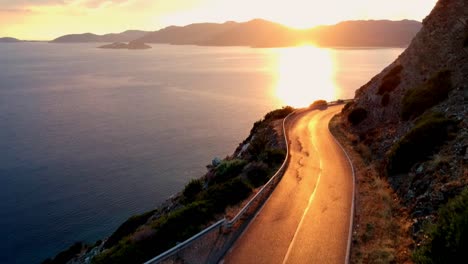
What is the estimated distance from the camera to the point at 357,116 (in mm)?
41562

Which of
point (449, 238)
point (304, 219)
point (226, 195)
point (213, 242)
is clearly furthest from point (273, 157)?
point (449, 238)

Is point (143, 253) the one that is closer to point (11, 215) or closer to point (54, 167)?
point (11, 215)

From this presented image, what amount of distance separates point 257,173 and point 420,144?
1068 cm

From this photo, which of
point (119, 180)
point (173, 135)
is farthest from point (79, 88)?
point (119, 180)

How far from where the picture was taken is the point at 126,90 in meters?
142

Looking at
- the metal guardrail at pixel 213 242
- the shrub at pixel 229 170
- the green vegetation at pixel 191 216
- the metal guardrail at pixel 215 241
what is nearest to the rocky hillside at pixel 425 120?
the metal guardrail at pixel 213 242

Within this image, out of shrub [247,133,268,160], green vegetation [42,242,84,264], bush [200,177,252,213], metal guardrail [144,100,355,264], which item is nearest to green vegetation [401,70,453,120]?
shrub [247,133,268,160]

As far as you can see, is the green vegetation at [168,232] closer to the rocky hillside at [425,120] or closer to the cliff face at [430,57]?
the rocky hillside at [425,120]

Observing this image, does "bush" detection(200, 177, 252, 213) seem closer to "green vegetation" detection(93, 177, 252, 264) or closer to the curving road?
"green vegetation" detection(93, 177, 252, 264)

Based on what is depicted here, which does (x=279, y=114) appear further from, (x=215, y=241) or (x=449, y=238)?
(x=449, y=238)

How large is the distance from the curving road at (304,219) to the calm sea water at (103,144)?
90.3ft

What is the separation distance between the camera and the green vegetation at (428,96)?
29.2m

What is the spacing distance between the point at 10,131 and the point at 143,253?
80.5 m

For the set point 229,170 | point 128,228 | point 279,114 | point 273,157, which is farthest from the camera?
point 279,114
